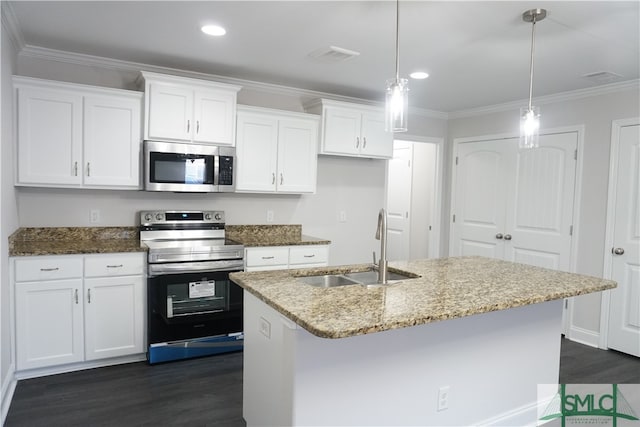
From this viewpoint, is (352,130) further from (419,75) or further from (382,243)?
→ (382,243)

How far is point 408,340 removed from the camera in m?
2.08

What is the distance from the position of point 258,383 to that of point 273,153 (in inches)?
90.1

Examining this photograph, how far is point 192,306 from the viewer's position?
3.39m

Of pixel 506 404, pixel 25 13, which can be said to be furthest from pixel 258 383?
pixel 25 13

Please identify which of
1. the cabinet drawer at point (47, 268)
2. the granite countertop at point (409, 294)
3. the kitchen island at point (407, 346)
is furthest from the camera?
the cabinet drawer at point (47, 268)

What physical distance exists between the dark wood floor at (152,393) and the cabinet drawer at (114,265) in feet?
2.31

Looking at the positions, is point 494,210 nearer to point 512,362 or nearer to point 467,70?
point 467,70

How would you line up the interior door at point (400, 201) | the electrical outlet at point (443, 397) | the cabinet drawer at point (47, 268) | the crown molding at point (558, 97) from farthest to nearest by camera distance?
the interior door at point (400, 201) → the crown molding at point (558, 97) → the cabinet drawer at point (47, 268) → the electrical outlet at point (443, 397)

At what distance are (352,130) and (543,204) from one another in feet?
6.74

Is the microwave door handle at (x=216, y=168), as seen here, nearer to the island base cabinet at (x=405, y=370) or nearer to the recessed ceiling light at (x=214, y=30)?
the recessed ceiling light at (x=214, y=30)

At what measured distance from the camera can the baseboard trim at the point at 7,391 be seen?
8.19 feet

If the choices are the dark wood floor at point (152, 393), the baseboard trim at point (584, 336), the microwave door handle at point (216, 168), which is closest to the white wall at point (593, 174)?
the baseboard trim at point (584, 336)

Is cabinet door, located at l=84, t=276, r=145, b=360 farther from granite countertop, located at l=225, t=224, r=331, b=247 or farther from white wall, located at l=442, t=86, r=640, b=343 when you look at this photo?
white wall, located at l=442, t=86, r=640, b=343

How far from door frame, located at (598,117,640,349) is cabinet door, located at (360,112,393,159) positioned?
1.97 meters
